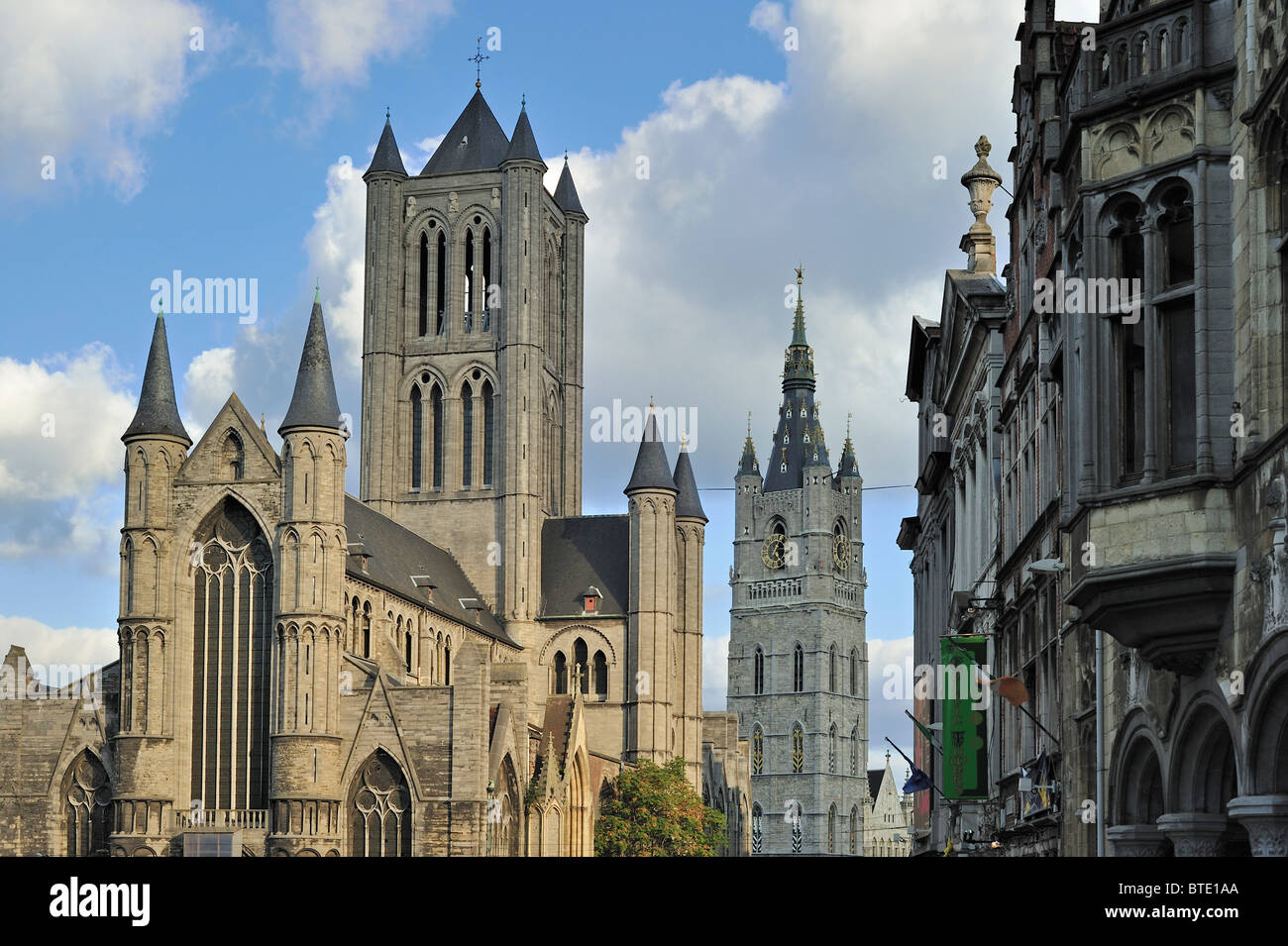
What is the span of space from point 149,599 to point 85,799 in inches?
299

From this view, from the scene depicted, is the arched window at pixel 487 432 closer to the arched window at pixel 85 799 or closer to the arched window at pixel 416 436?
the arched window at pixel 416 436

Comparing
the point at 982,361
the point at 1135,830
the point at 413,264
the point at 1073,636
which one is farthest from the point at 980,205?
the point at 413,264

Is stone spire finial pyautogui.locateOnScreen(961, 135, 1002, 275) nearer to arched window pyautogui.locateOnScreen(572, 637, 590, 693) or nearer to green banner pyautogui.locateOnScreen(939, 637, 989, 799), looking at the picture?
green banner pyautogui.locateOnScreen(939, 637, 989, 799)

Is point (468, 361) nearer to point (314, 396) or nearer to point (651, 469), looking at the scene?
point (651, 469)

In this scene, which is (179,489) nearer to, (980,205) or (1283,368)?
(980,205)

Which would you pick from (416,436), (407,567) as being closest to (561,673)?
(407,567)

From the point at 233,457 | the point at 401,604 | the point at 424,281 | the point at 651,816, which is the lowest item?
the point at 651,816

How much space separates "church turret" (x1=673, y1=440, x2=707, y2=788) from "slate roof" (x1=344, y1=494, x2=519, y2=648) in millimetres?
9086

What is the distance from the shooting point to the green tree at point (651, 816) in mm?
77562

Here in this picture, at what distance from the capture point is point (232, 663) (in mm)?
63250

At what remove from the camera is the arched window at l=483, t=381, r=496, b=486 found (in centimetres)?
8962
